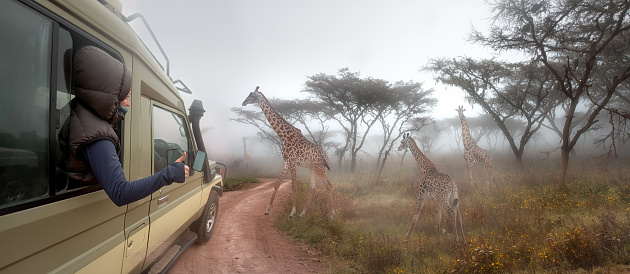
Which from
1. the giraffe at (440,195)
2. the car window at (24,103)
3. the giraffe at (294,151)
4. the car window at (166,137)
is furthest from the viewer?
the giraffe at (294,151)

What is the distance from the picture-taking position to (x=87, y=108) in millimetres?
1558

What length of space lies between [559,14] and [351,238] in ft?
30.8

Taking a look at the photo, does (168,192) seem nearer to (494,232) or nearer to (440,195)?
(440,195)

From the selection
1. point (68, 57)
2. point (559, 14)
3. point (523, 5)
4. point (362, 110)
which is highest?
point (523, 5)

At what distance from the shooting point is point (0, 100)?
3.73 ft

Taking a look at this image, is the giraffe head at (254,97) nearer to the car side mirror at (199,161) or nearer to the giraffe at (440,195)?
the giraffe at (440,195)

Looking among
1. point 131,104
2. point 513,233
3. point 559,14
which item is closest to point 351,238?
point 513,233

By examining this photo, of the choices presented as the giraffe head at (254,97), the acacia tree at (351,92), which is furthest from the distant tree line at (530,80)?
the giraffe head at (254,97)

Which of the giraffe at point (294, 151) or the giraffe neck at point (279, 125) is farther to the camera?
the giraffe neck at point (279, 125)

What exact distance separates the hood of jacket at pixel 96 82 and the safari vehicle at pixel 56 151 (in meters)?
0.06

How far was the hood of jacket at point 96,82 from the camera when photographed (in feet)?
4.97

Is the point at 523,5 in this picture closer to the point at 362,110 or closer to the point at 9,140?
the point at 362,110

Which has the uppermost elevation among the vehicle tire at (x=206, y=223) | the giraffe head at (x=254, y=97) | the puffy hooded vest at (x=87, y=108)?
the giraffe head at (x=254, y=97)

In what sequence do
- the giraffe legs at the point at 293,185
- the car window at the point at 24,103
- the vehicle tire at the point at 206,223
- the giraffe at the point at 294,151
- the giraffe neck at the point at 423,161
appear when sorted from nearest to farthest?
the car window at the point at 24,103, the vehicle tire at the point at 206,223, the giraffe neck at the point at 423,161, the giraffe legs at the point at 293,185, the giraffe at the point at 294,151
